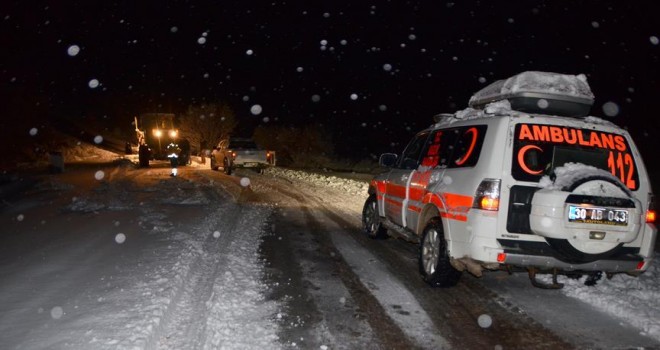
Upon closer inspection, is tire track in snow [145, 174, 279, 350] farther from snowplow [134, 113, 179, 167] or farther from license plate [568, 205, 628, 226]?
snowplow [134, 113, 179, 167]

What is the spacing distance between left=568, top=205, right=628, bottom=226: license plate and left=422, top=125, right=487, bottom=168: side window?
1111 mm

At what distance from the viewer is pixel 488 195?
4953mm

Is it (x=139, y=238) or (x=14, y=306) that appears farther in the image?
(x=139, y=238)

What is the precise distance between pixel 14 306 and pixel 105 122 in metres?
93.7

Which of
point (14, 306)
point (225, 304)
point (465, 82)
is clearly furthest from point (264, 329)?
point (465, 82)

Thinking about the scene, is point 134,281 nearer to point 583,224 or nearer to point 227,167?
point 583,224

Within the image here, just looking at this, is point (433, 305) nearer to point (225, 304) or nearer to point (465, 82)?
point (225, 304)

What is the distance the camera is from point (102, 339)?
3.98m

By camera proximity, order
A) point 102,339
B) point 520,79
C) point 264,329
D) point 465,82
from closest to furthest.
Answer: point 102,339, point 264,329, point 520,79, point 465,82

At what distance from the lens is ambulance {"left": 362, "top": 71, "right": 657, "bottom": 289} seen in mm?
4723

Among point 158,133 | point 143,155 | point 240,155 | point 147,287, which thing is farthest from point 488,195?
point 158,133

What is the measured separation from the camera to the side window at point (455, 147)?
5473mm

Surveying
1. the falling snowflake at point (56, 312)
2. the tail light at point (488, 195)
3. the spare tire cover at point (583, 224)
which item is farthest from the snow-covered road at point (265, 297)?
the tail light at point (488, 195)

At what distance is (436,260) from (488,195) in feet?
4.20
